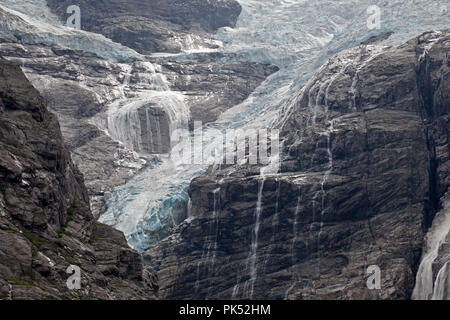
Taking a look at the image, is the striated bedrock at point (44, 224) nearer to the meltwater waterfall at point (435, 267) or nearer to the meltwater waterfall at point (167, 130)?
the meltwater waterfall at point (167, 130)

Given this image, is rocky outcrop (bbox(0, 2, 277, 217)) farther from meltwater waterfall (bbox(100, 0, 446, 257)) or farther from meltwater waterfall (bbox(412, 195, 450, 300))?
meltwater waterfall (bbox(412, 195, 450, 300))

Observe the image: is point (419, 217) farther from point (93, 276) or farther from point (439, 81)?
point (93, 276)

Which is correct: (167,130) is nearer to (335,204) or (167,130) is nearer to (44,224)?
(335,204)

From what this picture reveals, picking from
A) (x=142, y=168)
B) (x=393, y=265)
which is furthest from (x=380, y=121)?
(x=142, y=168)

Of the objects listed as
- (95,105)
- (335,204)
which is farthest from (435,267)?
(95,105)

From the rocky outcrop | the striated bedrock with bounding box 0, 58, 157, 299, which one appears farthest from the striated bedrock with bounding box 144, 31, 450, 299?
the rocky outcrop

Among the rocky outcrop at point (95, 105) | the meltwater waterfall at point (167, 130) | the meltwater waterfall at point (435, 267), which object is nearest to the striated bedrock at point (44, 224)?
the meltwater waterfall at point (167, 130)
